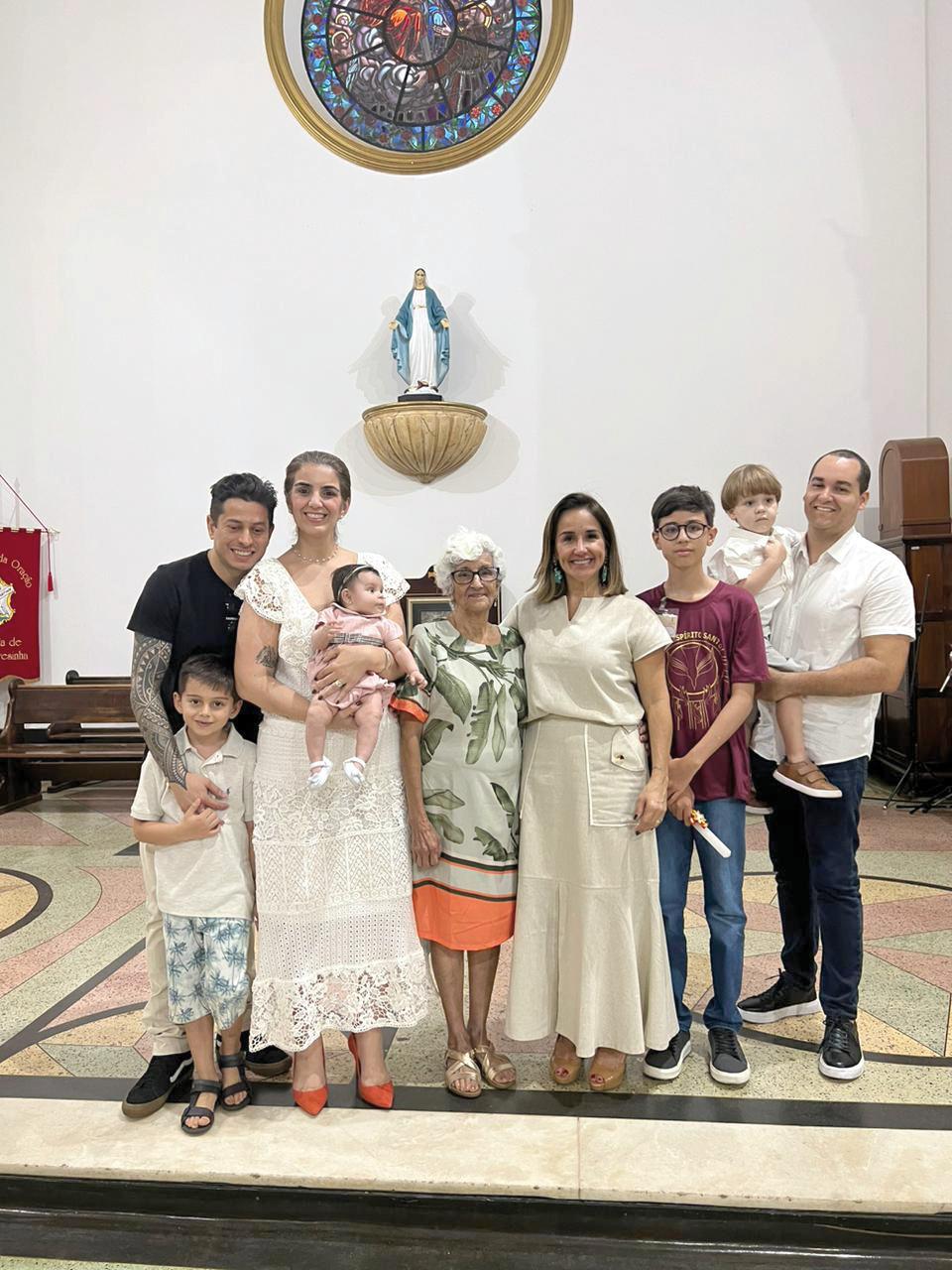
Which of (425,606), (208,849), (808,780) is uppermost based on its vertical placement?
(425,606)

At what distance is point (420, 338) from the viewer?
652 centimetres

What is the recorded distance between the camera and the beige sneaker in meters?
2.33

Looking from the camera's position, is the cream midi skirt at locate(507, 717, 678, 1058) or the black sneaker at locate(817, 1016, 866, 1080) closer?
the cream midi skirt at locate(507, 717, 678, 1058)

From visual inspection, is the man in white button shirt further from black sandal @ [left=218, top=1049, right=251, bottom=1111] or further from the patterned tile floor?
black sandal @ [left=218, top=1049, right=251, bottom=1111]

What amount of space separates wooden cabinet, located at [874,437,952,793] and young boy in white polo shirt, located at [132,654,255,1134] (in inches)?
175

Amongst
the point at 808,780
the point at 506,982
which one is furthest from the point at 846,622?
the point at 506,982

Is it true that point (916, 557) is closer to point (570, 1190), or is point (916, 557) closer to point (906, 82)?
point (906, 82)

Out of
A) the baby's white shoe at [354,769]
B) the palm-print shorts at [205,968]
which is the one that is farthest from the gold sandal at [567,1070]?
the baby's white shoe at [354,769]

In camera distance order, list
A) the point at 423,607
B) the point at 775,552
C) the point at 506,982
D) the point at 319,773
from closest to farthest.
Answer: the point at 319,773 < the point at 775,552 < the point at 506,982 < the point at 423,607

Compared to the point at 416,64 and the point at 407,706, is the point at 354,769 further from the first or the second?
the point at 416,64

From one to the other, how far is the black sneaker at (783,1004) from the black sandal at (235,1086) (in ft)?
4.64

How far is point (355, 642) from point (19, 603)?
5.81 m

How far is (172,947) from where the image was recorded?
223 cm

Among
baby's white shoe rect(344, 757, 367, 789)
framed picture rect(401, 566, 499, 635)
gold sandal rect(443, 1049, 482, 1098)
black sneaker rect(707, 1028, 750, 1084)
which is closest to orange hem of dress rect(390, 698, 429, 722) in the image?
baby's white shoe rect(344, 757, 367, 789)
